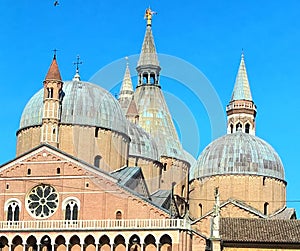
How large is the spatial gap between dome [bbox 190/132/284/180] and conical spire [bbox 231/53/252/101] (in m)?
7.28

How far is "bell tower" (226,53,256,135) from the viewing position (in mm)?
93688

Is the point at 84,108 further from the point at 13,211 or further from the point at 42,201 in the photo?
the point at 13,211

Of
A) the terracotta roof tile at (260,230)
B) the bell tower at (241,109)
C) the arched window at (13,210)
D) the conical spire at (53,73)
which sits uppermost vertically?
the bell tower at (241,109)

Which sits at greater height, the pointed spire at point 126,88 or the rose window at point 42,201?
the pointed spire at point 126,88

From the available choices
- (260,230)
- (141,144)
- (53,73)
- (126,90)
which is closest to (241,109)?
(126,90)

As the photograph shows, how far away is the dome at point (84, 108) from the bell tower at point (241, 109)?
18431 millimetres

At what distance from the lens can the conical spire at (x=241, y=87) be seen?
9512cm

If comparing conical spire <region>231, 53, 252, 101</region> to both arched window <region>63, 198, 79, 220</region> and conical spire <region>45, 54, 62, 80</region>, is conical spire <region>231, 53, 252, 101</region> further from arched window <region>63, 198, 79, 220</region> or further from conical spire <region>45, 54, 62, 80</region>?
arched window <region>63, 198, 79, 220</region>

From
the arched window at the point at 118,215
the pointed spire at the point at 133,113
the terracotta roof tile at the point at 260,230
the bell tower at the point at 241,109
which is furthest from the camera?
the bell tower at the point at 241,109

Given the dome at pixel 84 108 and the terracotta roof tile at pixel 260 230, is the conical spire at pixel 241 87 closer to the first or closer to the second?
the dome at pixel 84 108

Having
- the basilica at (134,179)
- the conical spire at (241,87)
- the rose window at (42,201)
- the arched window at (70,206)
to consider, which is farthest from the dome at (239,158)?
the rose window at (42,201)

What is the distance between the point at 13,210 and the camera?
68.2m

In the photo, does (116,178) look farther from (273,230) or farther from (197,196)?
(197,196)

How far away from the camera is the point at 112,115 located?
251 feet
